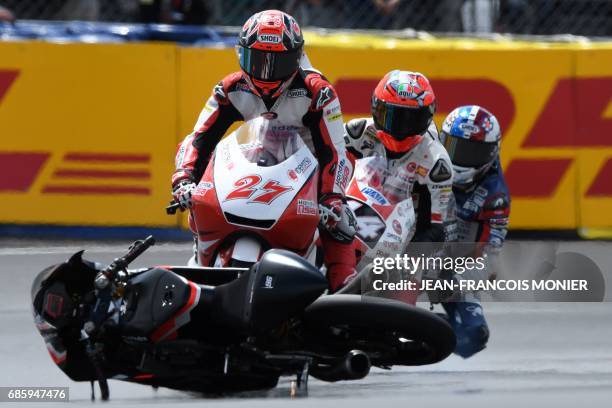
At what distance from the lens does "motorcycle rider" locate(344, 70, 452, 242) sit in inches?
251

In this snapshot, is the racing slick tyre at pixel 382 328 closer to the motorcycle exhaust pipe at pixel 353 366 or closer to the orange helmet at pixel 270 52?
the motorcycle exhaust pipe at pixel 353 366

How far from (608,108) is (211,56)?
2907 millimetres

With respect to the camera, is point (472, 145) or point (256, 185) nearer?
point (256, 185)

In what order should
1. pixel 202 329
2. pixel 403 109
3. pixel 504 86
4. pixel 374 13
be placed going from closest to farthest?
pixel 202 329, pixel 403 109, pixel 504 86, pixel 374 13

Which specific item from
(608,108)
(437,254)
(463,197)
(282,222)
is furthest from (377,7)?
(282,222)

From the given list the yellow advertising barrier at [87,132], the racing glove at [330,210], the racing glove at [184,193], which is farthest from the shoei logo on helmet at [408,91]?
the yellow advertising barrier at [87,132]

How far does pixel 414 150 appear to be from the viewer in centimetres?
647

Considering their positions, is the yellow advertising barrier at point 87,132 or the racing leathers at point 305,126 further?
the yellow advertising barrier at point 87,132

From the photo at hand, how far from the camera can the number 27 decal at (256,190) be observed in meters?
5.19

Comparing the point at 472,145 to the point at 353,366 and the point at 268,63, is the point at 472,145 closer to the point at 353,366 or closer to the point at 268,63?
the point at 268,63

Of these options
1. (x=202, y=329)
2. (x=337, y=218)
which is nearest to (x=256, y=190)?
(x=337, y=218)

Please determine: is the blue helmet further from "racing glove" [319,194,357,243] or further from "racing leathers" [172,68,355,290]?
"racing glove" [319,194,357,243]

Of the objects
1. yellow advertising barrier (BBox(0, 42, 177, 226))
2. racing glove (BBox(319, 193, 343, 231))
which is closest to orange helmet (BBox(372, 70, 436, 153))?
racing glove (BBox(319, 193, 343, 231))

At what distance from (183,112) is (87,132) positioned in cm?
70
